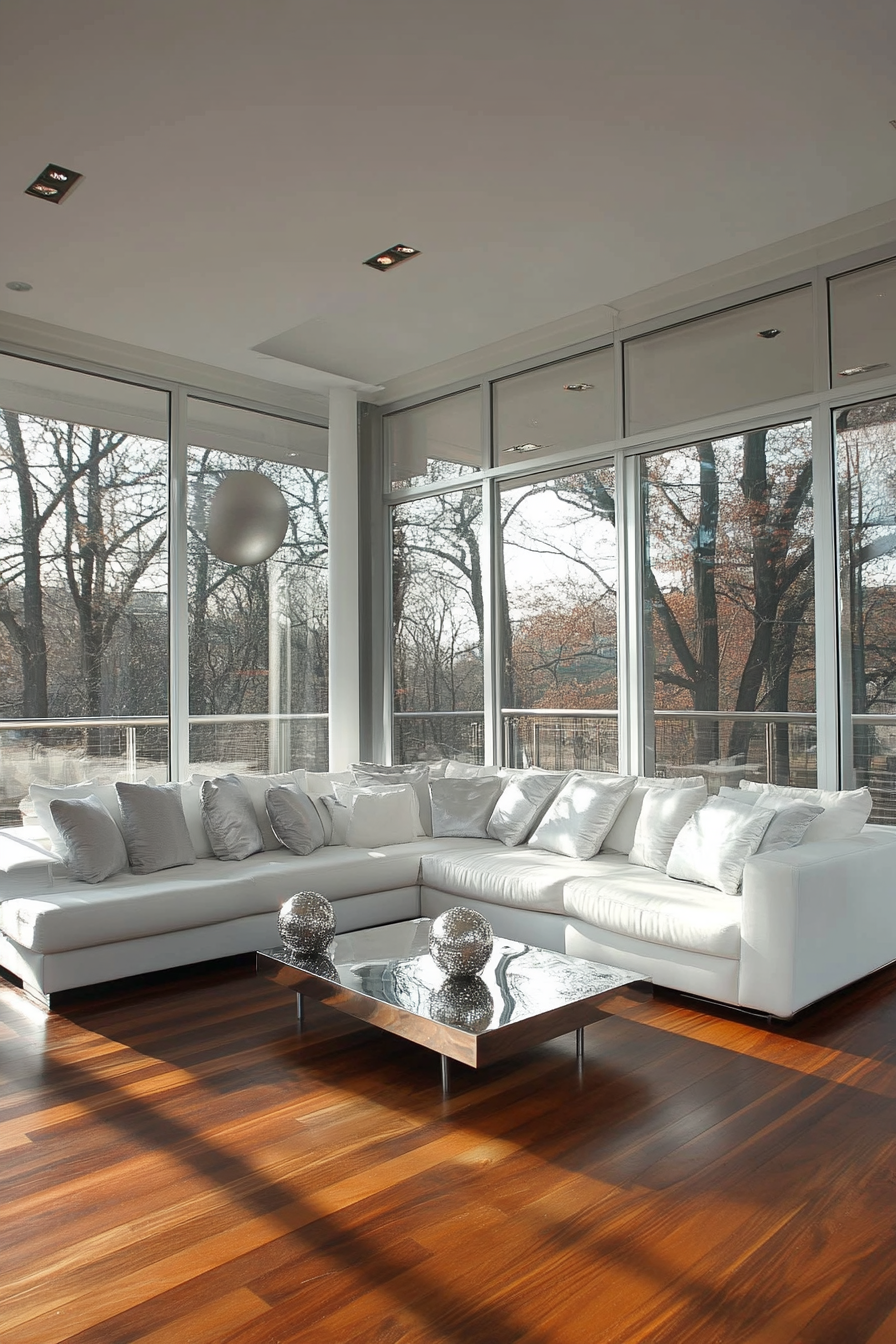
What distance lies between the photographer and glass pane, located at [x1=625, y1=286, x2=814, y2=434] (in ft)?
15.4

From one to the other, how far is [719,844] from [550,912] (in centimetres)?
79

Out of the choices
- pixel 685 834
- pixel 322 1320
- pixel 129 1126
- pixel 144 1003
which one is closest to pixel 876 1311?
pixel 322 1320

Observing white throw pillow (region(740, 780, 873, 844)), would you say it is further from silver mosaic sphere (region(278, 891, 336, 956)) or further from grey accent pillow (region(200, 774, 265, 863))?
grey accent pillow (region(200, 774, 265, 863))

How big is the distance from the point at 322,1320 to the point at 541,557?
4.56 metres

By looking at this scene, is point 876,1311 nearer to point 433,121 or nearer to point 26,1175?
point 26,1175

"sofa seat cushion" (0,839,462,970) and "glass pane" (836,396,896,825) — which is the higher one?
"glass pane" (836,396,896,825)

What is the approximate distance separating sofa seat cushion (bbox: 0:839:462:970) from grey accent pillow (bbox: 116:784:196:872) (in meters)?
0.06

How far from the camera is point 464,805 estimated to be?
17.3 feet

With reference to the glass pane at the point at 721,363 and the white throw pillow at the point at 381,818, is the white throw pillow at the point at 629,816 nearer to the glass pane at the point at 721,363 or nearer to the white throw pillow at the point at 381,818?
the white throw pillow at the point at 381,818

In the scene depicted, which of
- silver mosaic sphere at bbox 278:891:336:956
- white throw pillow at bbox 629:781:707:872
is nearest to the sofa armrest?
white throw pillow at bbox 629:781:707:872

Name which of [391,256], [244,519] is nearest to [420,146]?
[391,256]

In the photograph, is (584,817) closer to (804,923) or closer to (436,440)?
(804,923)

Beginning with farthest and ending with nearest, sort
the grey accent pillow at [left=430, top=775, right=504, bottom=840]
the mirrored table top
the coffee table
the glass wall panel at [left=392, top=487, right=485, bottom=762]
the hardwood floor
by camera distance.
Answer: the glass wall panel at [left=392, top=487, right=485, bottom=762] → the grey accent pillow at [left=430, top=775, right=504, bottom=840] → the mirrored table top → the coffee table → the hardwood floor

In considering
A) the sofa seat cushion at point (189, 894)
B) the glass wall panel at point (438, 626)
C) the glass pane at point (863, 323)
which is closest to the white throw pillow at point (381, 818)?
the sofa seat cushion at point (189, 894)
